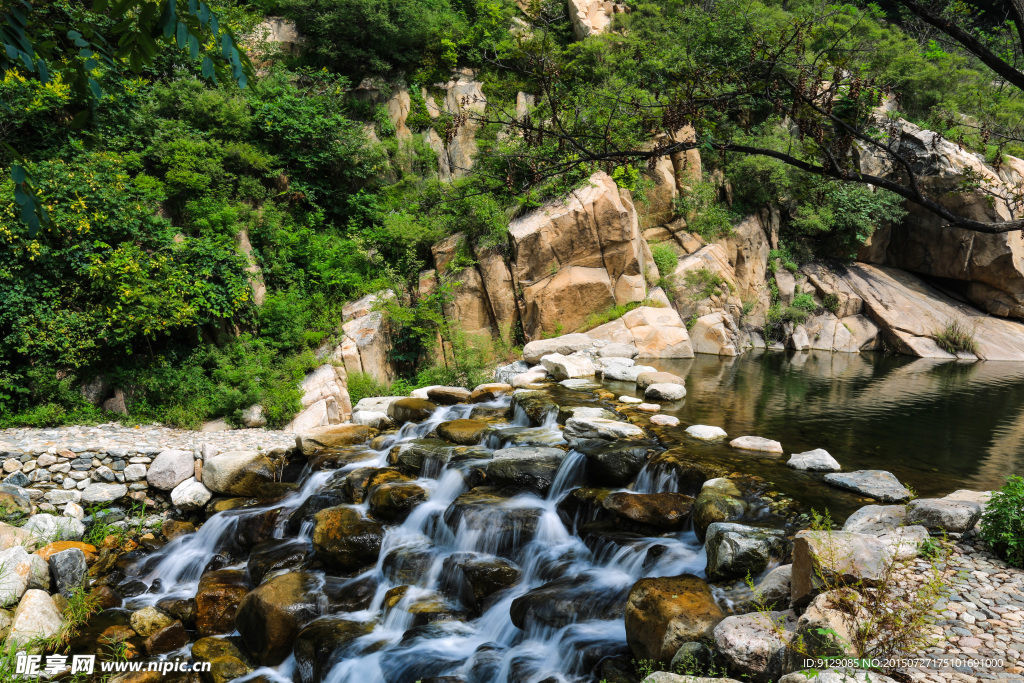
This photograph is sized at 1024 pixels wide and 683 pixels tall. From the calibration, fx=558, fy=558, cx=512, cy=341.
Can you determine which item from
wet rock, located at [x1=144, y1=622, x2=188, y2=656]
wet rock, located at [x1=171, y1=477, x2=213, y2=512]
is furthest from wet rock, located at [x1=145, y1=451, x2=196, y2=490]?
wet rock, located at [x1=144, y1=622, x2=188, y2=656]

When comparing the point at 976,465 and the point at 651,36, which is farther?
the point at 651,36

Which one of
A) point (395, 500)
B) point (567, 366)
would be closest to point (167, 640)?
point (395, 500)

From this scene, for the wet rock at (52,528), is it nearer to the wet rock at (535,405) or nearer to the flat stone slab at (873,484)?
the wet rock at (535,405)

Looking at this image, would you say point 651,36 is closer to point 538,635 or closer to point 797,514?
point 797,514

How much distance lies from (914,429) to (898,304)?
16.4 m

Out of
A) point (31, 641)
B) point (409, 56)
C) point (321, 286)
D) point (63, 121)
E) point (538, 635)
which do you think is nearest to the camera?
point (538, 635)

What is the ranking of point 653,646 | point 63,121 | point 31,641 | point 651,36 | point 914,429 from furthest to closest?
point 651,36 → point 63,121 → point 914,429 → point 31,641 → point 653,646

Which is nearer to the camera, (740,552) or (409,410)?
(740,552)

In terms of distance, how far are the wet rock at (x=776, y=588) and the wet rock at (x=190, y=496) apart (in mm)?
7971

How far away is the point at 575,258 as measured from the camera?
16.6 meters

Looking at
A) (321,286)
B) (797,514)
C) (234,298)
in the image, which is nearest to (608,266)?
(321,286)

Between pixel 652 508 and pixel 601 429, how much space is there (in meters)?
2.28

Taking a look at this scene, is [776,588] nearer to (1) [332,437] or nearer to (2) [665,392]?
(2) [665,392]

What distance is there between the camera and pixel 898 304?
23312 mm
